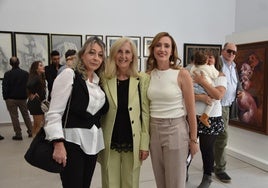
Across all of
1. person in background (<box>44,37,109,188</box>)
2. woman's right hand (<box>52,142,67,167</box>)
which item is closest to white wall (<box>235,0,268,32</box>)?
person in background (<box>44,37,109,188</box>)

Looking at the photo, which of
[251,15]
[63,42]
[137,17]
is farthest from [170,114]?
[251,15]

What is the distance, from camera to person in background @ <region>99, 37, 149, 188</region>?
192 centimetres

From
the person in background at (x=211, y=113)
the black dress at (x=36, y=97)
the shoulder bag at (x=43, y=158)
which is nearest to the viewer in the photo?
the shoulder bag at (x=43, y=158)

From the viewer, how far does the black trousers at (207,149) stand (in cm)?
292

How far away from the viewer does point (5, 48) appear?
638 centimetres

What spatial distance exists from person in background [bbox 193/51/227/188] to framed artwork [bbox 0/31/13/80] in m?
5.21

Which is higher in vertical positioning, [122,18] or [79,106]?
[122,18]

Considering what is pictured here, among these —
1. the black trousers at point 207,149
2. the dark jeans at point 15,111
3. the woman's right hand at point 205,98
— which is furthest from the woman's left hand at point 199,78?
the dark jeans at point 15,111

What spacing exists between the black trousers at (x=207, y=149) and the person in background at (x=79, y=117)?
1.45 m

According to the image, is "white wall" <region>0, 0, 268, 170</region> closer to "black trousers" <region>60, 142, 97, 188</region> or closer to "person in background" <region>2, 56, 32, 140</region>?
"person in background" <region>2, 56, 32, 140</region>

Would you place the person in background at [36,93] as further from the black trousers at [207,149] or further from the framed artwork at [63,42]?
the black trousers at [207,149]

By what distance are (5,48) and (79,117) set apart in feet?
18.1

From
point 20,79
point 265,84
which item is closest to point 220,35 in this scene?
point 265,84

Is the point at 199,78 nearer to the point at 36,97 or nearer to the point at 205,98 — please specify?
the point at 205,98
